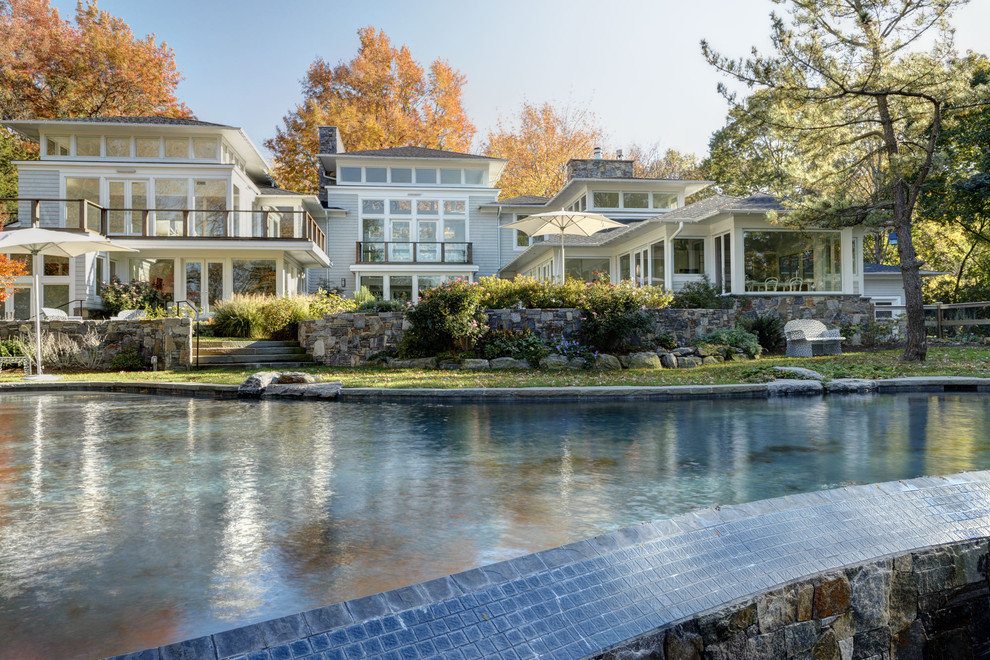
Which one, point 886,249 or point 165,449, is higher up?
point 886,249

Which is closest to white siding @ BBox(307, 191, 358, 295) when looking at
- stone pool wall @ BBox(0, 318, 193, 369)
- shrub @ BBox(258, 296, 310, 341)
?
shrub @ BBox(258, 296, 310, 341)

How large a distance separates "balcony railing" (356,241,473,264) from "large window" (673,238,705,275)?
9.33 metres

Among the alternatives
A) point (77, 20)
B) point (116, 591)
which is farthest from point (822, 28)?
point (77, 20)

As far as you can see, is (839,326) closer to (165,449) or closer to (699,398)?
(699,398)

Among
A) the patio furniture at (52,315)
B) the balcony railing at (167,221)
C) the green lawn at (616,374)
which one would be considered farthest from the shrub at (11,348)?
the balcony railing at (167,221)

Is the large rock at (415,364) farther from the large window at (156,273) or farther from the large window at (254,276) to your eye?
the large window at (156,273)

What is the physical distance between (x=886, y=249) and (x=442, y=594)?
1593 inches

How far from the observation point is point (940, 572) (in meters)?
3.28

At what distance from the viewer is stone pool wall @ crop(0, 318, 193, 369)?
14938 millimetres

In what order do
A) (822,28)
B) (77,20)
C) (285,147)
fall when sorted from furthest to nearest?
(285,147)
(77,20)
(822,28)

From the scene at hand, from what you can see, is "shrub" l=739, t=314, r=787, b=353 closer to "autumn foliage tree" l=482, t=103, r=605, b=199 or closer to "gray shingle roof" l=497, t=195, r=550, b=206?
"gray shingle roof" l=497, t=195, r=550, b=206

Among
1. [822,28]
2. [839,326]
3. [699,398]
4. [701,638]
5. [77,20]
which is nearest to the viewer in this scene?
[701,638]

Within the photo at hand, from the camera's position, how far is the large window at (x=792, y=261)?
1831 centimetres

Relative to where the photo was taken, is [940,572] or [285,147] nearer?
[940,572]
